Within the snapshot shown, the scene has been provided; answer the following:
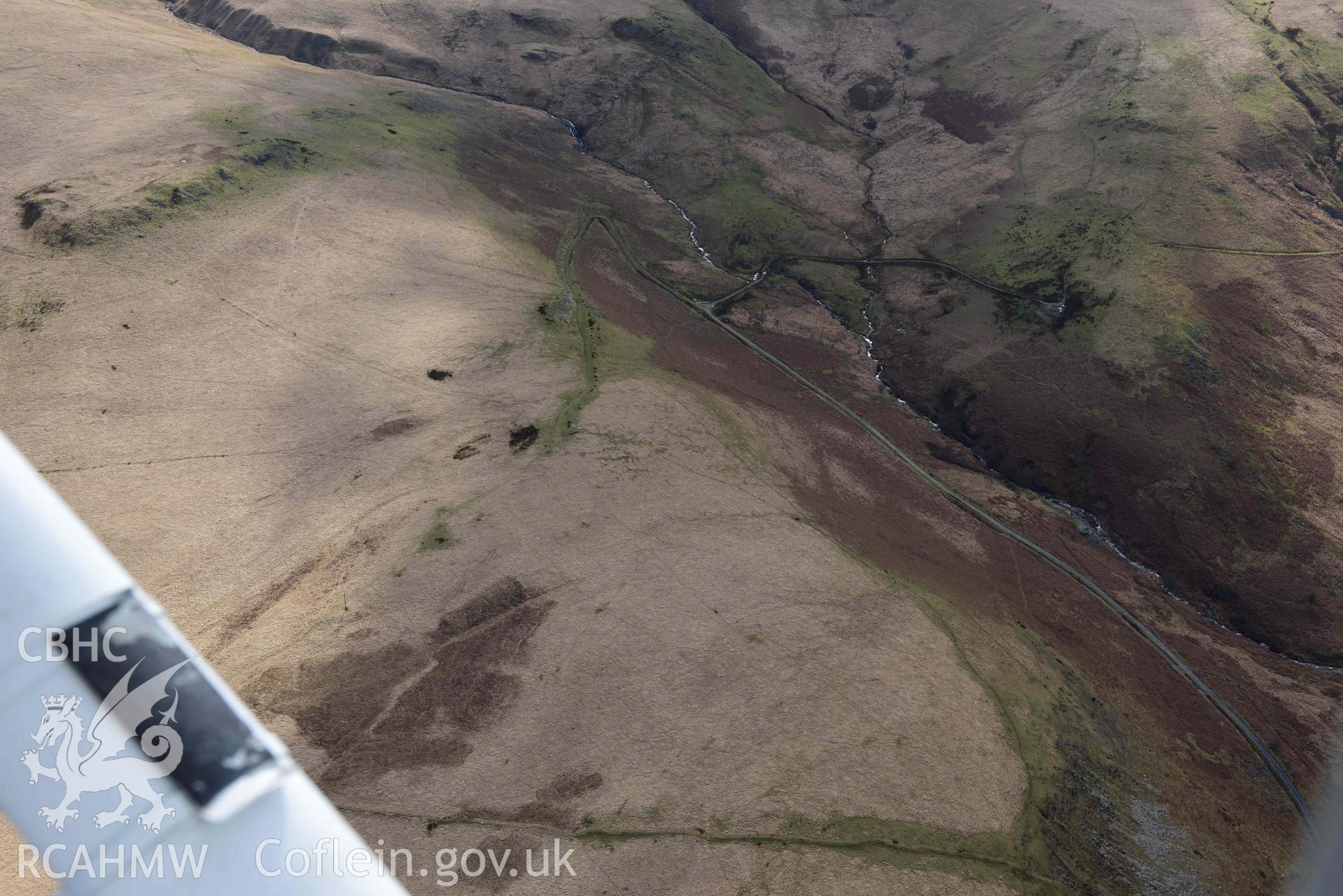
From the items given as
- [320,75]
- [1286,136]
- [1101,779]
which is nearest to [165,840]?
[1101,779]

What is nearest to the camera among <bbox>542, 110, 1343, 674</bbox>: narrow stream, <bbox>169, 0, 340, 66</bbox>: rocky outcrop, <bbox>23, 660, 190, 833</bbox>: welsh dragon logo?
<bbox>23, 660, 190, 833</bbox>: welsh dragon logo

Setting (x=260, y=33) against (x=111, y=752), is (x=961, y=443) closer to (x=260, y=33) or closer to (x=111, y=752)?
(x=111, y=752)

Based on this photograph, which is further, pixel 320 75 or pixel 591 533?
pixel 320 75

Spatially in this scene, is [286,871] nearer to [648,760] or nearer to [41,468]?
[648,760]

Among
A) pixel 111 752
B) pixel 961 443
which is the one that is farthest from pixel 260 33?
pixel 111 752

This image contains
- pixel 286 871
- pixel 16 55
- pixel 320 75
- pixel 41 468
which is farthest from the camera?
pixel 320 75

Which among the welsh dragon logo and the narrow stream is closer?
the welsh dragon logo

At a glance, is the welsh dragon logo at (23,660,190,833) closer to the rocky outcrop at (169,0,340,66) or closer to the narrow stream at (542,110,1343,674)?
the narrow stream at (542,110,1343,674)

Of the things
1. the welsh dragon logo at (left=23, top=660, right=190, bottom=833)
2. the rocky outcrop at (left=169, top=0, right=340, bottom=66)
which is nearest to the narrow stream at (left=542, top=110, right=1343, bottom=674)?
the rocky outcrop at (left=169, top=0, right=340, bottom=66)
